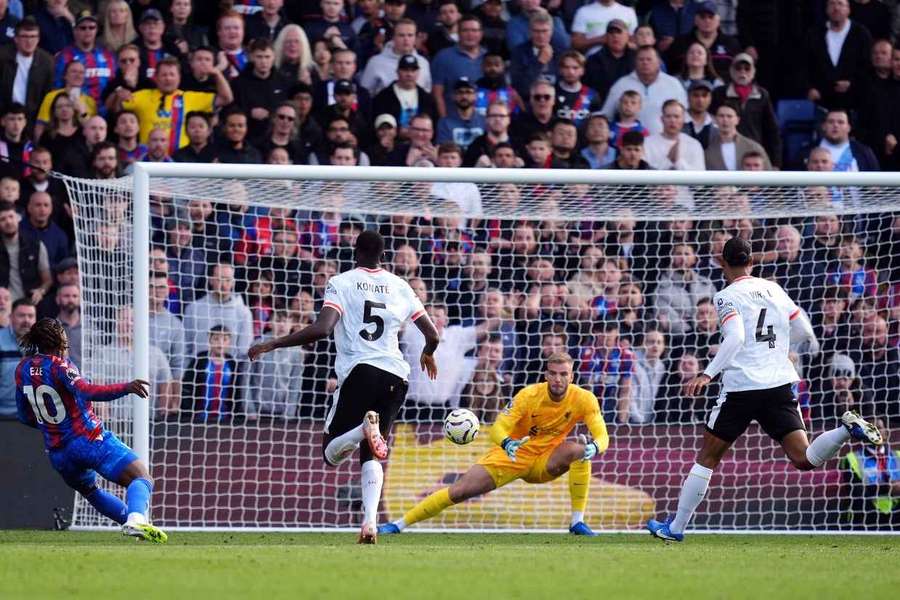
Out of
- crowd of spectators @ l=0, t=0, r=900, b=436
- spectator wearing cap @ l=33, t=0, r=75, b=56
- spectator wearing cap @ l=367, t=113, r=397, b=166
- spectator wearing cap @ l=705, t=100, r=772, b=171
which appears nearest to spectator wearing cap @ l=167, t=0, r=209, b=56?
crowd of spectators @ l=0, t=0, r=900, b=436

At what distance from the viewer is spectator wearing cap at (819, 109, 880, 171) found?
1588 cm

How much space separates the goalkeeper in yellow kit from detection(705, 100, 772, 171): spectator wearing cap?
4913mm

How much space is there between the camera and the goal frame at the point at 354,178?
11.5 m

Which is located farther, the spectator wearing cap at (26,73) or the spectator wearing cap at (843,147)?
the spectator wearing cap at (843,147)

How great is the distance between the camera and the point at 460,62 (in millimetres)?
16406

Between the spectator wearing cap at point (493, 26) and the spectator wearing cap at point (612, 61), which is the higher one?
the spectator wearing cap at point (493, 26)

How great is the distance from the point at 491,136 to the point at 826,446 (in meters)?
6.02

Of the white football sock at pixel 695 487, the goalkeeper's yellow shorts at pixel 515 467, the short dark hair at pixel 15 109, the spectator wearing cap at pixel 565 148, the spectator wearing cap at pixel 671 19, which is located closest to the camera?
the white football sock at pixel 695 487

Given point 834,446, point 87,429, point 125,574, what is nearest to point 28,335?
point 87,429

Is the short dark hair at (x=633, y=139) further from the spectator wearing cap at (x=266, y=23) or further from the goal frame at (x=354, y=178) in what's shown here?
the spectator wearing cap at (x=266, y=23)

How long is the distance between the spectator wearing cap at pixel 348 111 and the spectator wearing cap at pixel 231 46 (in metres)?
1.11

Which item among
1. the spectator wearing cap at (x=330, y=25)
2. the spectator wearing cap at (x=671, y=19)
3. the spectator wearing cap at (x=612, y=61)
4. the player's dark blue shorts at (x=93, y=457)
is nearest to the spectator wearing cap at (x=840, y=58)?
the spectator wearing cap at (x=671, y=19)

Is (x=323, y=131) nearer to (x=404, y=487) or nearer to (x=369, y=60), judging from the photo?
(x=369, y=60)

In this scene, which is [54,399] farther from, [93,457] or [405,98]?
[405,98]
